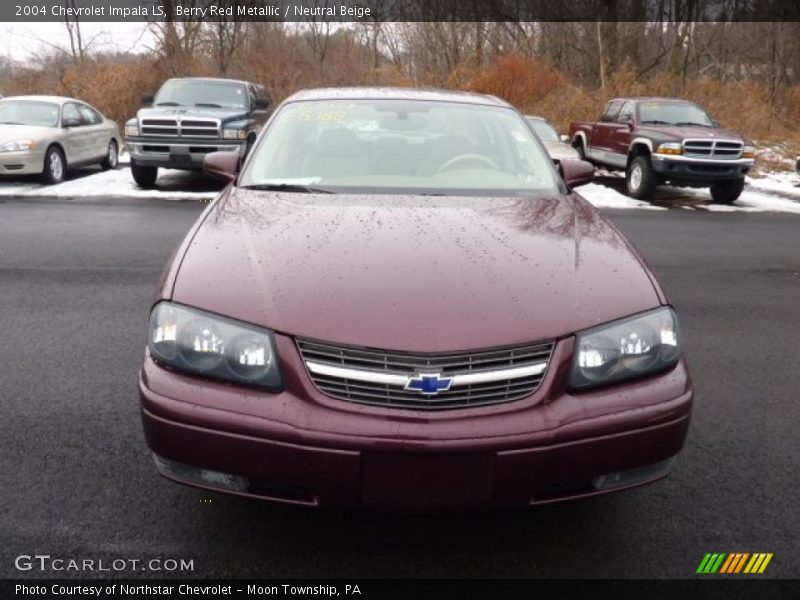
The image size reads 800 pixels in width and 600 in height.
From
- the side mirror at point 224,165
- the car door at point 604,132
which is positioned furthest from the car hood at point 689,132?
the side mirror at point 224,165

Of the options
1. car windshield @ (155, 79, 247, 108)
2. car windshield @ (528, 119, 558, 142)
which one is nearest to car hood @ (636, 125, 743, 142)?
car windshield @ (528, 119, 558, 142)

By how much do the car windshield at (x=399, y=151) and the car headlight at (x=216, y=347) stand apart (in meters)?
1.21

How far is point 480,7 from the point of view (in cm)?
3375

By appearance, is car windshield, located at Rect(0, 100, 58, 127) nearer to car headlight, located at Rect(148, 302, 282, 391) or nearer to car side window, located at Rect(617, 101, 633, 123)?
car side window, located at Rect(617, 101, 633, 123)

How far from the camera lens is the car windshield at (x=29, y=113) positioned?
41.5 feet

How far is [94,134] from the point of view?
1390cm

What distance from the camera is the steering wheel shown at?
3618 mm

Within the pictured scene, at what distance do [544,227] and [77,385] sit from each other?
8.92 ft

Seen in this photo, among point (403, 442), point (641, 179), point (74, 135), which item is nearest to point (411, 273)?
point (403, 442)

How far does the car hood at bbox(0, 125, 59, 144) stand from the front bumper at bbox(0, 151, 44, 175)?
258 millimetres

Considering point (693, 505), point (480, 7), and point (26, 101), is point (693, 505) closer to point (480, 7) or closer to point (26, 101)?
point (26, 101)

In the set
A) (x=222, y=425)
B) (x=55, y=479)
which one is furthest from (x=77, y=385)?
(x=222, y=425)

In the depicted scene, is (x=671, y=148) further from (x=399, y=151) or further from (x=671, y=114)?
(x=399, y=151)

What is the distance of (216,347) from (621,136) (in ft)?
43.6
